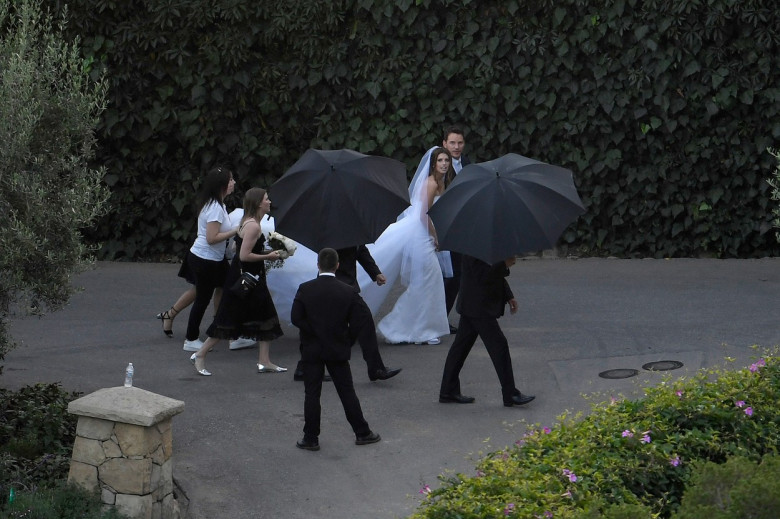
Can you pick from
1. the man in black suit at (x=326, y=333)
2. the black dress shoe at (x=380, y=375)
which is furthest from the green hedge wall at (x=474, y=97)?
the man in black suit at (x=326, y=333)

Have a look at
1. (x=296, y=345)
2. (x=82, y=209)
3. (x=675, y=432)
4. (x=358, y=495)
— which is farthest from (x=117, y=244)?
(x=675, y=432)

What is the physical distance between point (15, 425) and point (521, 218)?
13.4ft

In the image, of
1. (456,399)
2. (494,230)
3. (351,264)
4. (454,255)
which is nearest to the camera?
(494,230)

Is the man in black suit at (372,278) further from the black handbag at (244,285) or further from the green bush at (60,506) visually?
the green bush at (60,506)

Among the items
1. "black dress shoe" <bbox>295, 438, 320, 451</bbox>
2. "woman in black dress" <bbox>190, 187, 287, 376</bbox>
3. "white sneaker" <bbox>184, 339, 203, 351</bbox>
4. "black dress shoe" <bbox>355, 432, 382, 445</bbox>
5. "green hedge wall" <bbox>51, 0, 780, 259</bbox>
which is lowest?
"black dress shoe" <bbox>295, 438, 320, 451</bbox>

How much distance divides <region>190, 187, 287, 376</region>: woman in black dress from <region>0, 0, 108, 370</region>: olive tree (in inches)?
79.7

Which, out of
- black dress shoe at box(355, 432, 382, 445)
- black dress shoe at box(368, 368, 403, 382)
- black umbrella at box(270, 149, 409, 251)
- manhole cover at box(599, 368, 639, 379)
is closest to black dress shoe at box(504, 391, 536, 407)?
manhole cover at box(599, 368, 639, 379)

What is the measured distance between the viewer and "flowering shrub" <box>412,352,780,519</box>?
18.1ft

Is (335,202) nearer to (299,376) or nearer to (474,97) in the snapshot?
(299,376)

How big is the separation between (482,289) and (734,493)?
179 inches

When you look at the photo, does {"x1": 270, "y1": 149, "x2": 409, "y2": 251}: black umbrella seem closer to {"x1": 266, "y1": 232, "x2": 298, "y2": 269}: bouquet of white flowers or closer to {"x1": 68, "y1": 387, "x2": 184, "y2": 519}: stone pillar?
{"x1": 266, "y1": 232, "x2": 298, "y2": 269}: bouquet of white flowers

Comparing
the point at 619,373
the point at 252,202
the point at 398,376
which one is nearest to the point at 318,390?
the point at 398,376

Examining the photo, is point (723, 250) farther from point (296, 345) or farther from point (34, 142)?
point (34, 142)

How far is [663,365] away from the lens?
9.88m
